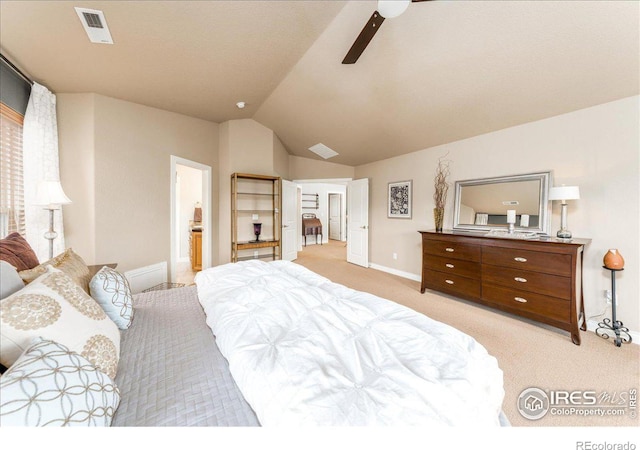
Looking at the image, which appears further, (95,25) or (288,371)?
(95,25)

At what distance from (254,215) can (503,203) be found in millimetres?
3766

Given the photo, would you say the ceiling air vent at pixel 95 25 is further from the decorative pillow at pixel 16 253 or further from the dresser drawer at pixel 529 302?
the dresser drawer at pixel 529 302

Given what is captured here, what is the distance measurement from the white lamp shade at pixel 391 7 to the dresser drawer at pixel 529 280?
104 inches

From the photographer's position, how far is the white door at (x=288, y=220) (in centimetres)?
503

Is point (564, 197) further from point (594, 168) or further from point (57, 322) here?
point (57, 322)

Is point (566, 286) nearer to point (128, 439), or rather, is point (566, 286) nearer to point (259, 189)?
point (128, 439)

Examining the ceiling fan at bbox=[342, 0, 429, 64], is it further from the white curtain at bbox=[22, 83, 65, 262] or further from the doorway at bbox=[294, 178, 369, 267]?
the doorway at bbox=[294, 178, 369, 267]

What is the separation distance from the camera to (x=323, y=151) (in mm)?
5012

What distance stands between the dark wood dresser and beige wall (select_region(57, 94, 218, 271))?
12.6 ft

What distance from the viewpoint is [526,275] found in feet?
8.26

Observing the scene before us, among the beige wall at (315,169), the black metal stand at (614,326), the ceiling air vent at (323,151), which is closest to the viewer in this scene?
the black metal stand at (614,326)

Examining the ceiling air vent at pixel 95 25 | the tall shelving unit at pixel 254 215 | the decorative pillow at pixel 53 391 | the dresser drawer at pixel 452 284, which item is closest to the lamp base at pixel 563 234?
the dresser drawer at pixel 452 284

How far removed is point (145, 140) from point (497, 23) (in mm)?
3898

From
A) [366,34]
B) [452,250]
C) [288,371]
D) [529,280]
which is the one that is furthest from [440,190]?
[288,371]
